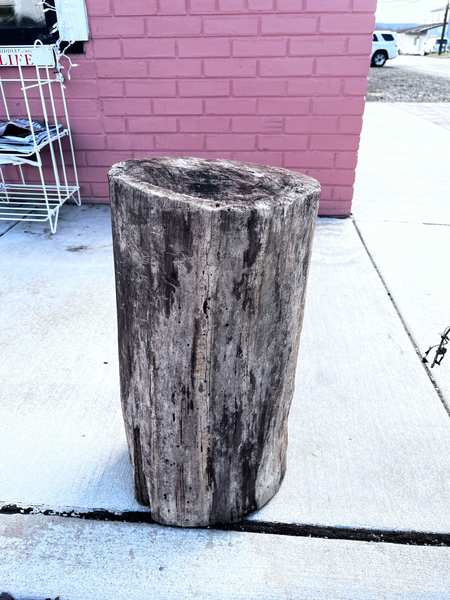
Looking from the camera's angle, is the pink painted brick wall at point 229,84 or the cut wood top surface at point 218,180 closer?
the cut wood top surface at point 218,180

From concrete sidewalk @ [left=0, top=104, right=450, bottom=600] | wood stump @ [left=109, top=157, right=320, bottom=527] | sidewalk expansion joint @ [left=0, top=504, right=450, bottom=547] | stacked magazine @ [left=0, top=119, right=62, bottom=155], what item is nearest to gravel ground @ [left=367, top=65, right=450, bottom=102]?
stacked magazine @ [left=0, top=119, right=62, bottom=155]

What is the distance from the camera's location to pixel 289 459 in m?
1.61

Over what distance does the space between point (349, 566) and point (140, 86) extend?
3333 millimetres

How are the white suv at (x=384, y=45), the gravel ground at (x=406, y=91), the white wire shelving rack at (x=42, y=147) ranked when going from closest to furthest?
the white wire shelving rack at (x=42, y=147), the gravel ground at (x=406, y=91), the white suv at (x=384, y=45)

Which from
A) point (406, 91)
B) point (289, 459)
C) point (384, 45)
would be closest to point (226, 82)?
point (289, 459)

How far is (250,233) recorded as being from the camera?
102 centimetres

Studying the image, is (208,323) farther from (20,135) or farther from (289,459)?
(20,135)

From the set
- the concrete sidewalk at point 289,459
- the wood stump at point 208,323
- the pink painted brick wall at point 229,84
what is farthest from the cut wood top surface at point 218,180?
the pink painted brick wall at point 229,84

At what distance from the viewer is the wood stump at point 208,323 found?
103 cm

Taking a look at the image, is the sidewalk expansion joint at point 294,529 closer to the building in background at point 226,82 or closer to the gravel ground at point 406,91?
the building in background at point 226,82

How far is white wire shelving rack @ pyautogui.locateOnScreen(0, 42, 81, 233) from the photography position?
10.8ft

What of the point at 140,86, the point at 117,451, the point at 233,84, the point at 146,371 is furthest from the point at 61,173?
the point at 146,371

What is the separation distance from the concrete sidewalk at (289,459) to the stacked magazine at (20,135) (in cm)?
76

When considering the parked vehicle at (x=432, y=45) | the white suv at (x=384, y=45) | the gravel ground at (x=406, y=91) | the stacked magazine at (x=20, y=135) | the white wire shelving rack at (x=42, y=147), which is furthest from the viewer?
the parked vehicle at (x=432, y=45)
